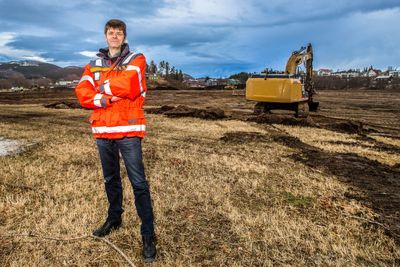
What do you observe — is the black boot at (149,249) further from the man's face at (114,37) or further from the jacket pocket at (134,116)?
the man's face at (114,37)

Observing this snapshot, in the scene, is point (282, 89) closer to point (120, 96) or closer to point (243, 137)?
point (243, 137)

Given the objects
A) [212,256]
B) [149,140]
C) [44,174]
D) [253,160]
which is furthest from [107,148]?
[149,140]

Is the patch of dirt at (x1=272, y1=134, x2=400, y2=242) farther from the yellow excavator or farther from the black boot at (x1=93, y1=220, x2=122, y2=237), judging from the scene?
the yellow excavator

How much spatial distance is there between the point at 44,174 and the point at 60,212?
2123mm

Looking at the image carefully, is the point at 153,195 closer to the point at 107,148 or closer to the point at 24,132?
the point at 107,148

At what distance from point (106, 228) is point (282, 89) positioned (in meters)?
12.5

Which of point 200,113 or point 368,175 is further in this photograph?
point 200,113

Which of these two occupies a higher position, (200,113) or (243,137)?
(200,113)

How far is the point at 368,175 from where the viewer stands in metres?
7.28

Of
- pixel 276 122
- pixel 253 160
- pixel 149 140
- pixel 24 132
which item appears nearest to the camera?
pixel 253 160

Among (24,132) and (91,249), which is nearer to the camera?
(91,249)

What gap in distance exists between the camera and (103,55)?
3.88 meters

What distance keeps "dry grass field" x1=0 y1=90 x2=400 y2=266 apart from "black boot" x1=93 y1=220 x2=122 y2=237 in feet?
0.32

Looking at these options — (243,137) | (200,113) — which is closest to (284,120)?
(200,113)
